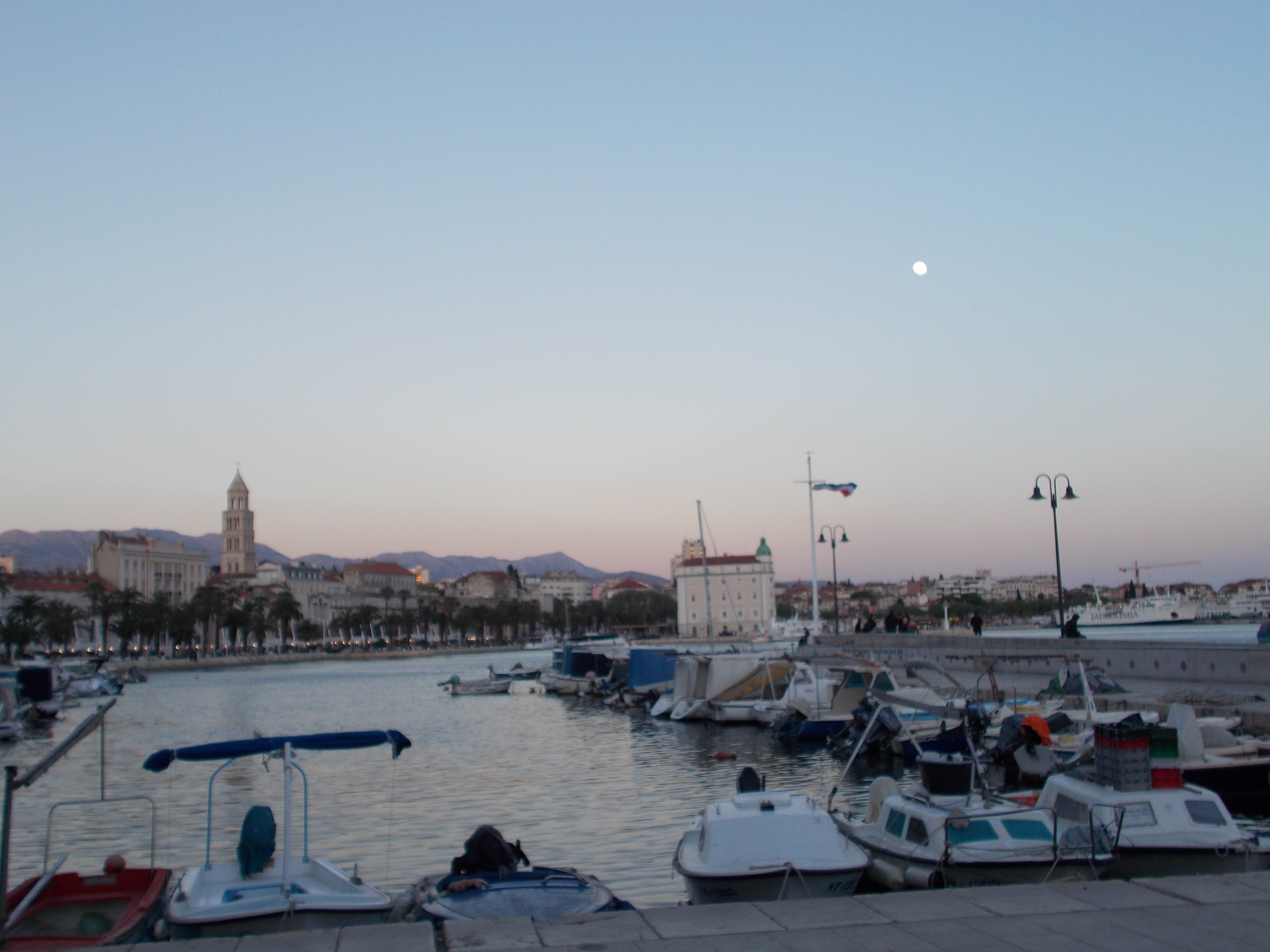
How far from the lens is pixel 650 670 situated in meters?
63.0

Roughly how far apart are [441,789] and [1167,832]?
2178 centimetres

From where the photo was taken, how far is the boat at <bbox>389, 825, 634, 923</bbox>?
12.7 metres

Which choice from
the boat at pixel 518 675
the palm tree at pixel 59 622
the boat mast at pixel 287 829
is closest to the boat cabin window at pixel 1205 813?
the boat mast at pixel 287 829

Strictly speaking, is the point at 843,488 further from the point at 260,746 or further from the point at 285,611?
the point at 285,611

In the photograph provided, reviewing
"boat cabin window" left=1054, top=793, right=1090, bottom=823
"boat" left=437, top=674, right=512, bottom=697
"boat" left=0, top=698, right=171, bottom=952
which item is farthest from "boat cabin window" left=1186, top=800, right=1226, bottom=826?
"boat" left=437, top=674, right=512, bottom=697

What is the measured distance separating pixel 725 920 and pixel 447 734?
41.2m

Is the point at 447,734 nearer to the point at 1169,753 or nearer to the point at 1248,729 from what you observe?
the point at 1248,729

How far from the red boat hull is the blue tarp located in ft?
158

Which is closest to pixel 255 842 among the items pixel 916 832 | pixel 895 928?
pixel 895 928

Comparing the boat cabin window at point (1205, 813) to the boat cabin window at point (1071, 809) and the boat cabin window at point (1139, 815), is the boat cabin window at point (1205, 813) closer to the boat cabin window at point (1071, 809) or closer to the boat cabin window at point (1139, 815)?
the boat cabin window at point (1139, 815)

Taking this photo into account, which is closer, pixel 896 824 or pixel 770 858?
pixel 770 858

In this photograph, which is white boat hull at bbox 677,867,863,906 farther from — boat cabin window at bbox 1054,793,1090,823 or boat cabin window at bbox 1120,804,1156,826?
boat cabin window at bbox 1120,804,1156,826

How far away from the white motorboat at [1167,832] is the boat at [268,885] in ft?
30.5

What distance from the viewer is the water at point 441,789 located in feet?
71.8
